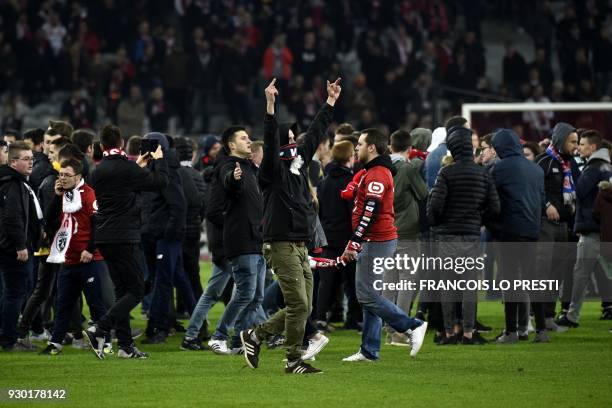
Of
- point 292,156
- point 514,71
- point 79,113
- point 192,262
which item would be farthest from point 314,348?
point 514,71

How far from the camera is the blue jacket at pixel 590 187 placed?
46.5ft

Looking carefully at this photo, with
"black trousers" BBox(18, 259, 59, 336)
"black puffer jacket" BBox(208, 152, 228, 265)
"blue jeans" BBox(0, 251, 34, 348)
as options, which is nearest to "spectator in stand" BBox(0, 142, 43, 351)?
"blue jeans" BBox(0, 251, 34, 348)

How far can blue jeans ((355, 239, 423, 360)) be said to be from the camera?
1094cm

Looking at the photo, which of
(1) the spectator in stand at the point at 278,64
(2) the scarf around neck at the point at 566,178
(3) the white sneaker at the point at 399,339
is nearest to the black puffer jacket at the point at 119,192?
(3) the white sneaker at the point at 399,339

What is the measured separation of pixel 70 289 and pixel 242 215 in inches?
72.7

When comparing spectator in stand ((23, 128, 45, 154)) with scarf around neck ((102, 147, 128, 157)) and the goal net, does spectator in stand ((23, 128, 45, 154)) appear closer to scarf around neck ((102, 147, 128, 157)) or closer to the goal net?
scarf around neck ((102, 147, 128, 157))

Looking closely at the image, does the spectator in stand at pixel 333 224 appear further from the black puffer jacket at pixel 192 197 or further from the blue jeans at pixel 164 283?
the blue jeans at pixel 164 283

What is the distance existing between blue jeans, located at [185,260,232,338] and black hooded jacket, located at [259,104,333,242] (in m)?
2.14

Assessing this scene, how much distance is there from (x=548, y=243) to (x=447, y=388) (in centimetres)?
459

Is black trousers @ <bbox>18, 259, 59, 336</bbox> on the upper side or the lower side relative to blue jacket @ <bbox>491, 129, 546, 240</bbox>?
lower

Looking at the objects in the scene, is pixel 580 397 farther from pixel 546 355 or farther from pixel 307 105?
pixel 307 105

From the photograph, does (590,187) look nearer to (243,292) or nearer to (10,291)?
(243,292)

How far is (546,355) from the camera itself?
11742 mm

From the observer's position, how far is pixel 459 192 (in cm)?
1228
